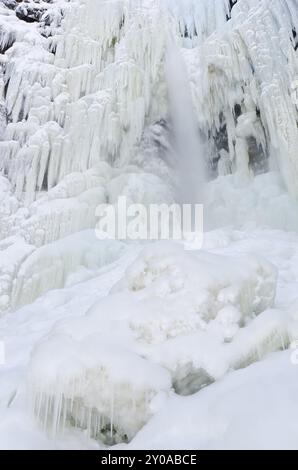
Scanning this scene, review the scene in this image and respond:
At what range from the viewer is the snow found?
316 centimetres

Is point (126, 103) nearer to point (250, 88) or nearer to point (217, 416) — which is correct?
point (250, 88)

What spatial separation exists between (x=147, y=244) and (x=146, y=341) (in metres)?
4.68

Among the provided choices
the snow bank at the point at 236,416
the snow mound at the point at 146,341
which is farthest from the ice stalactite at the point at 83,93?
the snow bank at the point at 236,416

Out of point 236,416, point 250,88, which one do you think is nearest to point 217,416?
point 236,416

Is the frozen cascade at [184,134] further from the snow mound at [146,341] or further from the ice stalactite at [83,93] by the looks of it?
the snow mound at [146,341]

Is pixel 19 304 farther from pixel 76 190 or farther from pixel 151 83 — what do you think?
pixel 151 83

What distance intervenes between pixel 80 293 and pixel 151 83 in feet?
20.8

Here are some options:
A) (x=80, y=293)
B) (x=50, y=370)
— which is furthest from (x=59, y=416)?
(x=80, y=293)

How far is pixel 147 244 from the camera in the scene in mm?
8352

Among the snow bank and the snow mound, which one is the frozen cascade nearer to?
the snow mound

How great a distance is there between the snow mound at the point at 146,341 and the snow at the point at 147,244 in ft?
0.05

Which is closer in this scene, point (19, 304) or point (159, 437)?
point (159, 437)

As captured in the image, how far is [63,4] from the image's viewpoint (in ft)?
41.2

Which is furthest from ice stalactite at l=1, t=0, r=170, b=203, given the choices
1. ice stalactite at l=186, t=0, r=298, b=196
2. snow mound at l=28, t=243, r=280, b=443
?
snow mound at l=28, t=243, r=280, b=443
